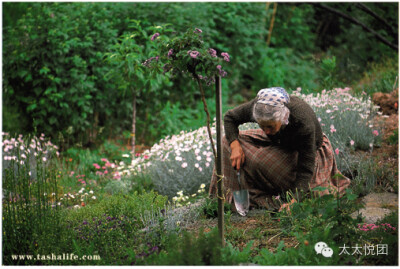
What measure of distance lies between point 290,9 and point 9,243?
8.50m

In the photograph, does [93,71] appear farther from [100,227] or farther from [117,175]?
[100,227]

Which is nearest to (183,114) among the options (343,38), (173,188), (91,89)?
(91,89)

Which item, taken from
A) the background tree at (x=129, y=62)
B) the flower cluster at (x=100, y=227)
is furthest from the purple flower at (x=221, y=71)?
the background tree at (x=129, y=62)

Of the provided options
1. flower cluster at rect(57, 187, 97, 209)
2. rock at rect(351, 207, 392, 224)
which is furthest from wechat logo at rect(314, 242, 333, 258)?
flower cluster at rect(57, 187, 97, 209)

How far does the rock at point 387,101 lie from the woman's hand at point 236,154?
2.99 m

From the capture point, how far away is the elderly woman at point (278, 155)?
3.20m

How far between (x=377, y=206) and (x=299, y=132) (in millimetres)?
1006

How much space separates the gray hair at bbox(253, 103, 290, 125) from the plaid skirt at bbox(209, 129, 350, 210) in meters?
0.56

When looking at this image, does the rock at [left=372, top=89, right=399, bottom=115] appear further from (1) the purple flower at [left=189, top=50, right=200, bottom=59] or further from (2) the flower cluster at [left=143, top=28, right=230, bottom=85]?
(1) the purple flower at [left=189, top=50, right=200, bottom=59]

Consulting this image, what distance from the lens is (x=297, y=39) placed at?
10.1m

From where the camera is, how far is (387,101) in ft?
18.6

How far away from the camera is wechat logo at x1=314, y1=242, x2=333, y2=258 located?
2.57 m

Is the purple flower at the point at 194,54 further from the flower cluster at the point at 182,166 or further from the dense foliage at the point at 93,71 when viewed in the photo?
the dense foliage at the point at 93,71

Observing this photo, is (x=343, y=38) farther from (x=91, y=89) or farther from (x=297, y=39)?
(x=91, y=89)
